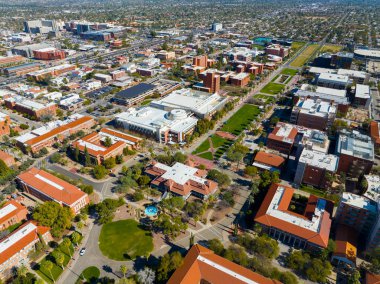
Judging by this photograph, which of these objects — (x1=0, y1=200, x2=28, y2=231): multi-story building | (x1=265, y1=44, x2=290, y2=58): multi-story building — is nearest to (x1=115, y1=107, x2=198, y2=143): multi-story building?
(x1=0, y1=200, x2=28, y2=231): multi-story building

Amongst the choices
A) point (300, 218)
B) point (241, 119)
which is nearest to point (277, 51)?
point (241, 119)

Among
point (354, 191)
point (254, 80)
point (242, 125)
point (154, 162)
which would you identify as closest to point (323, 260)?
point (354, 191)

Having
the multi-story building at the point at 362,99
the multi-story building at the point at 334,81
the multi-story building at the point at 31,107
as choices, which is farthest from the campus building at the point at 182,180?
the multi-story building at the point at 334,81

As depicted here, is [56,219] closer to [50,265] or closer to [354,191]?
[50,265]

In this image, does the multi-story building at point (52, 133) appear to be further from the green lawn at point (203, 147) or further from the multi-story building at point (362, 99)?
the multi-story building at point (362, 99)

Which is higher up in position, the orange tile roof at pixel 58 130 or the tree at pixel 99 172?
the orange tile roof at pixel 58 130

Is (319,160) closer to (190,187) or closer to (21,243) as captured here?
(190,187)
